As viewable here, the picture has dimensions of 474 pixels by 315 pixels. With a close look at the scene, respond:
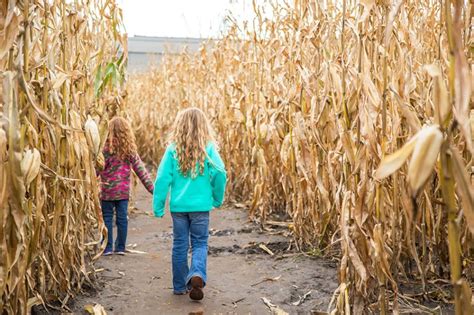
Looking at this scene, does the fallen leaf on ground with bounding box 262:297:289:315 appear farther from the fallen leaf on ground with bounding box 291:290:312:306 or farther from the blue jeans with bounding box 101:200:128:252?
the blue jeans with bounding box 101:200:128:252

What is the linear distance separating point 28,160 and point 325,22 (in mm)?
2253

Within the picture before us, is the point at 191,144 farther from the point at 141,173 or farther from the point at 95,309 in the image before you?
the point at 95,309

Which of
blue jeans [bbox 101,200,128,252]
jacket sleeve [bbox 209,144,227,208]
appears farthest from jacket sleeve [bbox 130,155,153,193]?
jacket sleeve [bbox 209,144,227,208]

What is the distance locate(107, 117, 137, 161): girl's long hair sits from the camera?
4.33m

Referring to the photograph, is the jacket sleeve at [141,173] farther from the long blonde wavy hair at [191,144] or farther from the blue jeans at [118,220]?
the long blonde wavy hair at [191,144]

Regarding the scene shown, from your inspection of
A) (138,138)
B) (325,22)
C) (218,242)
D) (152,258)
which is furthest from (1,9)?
(138,138)

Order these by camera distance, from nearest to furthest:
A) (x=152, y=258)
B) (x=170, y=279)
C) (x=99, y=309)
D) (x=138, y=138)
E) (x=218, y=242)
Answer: (x=99, y=309) < (x=170, y=279) < (x=152, y=258) < (x=218, y=242) < (x=138, y=138)

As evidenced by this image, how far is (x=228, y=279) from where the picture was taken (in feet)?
12.3

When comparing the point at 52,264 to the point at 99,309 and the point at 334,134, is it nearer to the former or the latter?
the point at 99,309

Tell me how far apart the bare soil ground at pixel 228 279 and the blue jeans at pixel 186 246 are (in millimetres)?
125

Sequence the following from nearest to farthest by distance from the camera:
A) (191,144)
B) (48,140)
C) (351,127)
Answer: (351,127)
(48,140)
(191,144)

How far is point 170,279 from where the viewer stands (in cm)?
379

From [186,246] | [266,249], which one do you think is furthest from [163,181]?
[266,249]

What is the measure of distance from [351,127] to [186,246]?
4.87 feet
